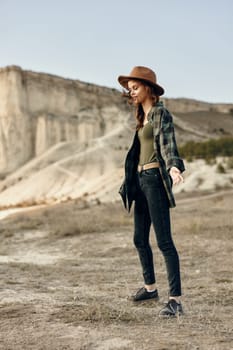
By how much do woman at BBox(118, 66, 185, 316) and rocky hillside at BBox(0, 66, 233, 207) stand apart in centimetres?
2546

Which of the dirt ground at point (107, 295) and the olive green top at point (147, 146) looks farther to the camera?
the olive green top at point (147, 146)

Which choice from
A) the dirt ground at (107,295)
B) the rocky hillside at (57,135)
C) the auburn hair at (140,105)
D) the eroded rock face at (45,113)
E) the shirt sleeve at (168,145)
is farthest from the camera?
the eroded rock face at (45,113)

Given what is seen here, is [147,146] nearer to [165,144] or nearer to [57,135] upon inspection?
[165,144]

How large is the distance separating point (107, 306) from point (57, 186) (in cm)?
2848

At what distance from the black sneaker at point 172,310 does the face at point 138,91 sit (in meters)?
1.55

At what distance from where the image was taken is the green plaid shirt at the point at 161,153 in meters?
3.97

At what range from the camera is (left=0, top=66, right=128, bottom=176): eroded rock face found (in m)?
39.8

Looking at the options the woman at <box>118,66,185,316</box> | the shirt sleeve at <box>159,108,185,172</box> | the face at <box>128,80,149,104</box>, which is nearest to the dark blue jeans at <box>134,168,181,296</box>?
the woman at <box>118,66,185,316</box>

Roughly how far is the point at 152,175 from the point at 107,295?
1.38m

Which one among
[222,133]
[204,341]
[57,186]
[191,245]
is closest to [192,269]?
[191,245]

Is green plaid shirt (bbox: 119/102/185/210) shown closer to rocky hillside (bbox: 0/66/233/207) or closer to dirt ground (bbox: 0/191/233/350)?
dirt ground (bbox: 0/191/233/350)

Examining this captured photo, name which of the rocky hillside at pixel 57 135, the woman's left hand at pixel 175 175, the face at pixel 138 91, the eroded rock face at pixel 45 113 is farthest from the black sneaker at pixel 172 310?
the eroded rock face at pixel 45 113

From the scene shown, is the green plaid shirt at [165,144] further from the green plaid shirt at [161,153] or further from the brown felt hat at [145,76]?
the brown felt hat at [145,76]

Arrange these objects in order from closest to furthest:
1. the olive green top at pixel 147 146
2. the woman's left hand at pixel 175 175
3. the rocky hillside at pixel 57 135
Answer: the woman's left hand at pixel 175 175 < the olive green top at pixel 147 146 < the rocky hillside at pixel 57 135
